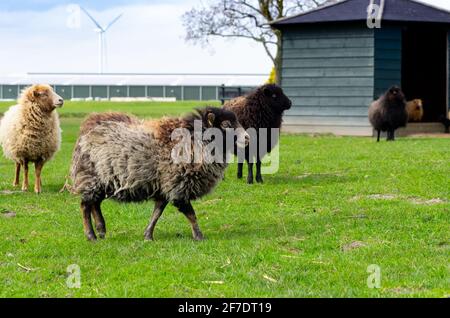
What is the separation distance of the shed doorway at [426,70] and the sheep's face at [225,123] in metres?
21.1

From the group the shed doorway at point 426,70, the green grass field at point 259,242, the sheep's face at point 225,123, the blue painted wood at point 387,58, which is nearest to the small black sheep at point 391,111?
the blue painted wood at point 387,58

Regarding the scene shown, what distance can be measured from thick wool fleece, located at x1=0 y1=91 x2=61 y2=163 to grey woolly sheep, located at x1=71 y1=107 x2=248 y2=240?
15.0 ft

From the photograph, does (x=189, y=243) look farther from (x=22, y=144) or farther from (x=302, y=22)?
(x=302, y=22)

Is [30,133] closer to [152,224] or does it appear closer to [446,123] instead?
[152,224]

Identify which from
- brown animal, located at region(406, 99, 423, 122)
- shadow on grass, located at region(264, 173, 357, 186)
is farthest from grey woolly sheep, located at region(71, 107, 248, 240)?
brown animal, located at region(406, 99, 423, 122)

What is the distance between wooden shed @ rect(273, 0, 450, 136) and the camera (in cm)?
2642

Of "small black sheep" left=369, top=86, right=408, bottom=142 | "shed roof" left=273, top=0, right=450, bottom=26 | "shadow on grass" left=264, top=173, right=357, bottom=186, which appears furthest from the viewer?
"shed roof" left=273, top=0, right=450, bottom=26

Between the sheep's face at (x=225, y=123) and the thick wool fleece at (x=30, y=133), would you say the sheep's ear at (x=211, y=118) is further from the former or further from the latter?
the thick wool fleece at (x=30, y=133)

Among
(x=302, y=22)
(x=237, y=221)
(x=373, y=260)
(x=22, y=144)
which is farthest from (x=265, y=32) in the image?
(x=373, y=260)

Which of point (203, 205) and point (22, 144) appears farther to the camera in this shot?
point (22, 144)

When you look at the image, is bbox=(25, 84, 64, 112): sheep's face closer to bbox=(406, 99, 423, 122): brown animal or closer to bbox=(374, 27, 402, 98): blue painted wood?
bbox=(374, 27, 402, 98): blue painted wood

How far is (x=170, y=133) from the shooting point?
9.42 m

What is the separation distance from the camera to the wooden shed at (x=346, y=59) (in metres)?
26.4
